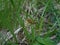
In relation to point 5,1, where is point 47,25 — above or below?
below

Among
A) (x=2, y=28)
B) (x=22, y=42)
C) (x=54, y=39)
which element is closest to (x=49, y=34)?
(x=54, y=39)

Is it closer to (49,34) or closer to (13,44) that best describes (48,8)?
(49,34)

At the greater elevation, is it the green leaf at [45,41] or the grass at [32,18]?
the grass at [32,18]

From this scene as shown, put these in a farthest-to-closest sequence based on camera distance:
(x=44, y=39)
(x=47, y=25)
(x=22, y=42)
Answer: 1. (x=47, y=25)
2. (x=22, y=42)
3. (x=44, y=39)

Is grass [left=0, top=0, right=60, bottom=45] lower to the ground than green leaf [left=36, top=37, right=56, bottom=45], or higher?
higher

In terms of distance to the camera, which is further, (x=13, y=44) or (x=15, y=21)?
(x=15, y=21)

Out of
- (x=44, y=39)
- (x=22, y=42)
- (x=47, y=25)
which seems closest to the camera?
(x=44, y=39)

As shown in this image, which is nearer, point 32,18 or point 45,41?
point 45,41

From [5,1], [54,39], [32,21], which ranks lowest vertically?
[54,39]
